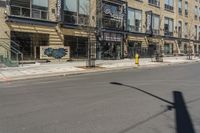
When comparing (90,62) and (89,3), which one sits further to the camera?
(89,3)

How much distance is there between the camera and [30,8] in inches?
1081

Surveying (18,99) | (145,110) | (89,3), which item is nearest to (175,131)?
(145,110)

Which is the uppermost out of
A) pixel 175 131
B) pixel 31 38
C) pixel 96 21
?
pixel 96 21

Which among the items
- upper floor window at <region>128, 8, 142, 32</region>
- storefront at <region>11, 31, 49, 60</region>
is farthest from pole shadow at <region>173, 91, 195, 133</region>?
upper floor window at <region>128, 8, 142, 32</region>

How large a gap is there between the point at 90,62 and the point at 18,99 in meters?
15.4

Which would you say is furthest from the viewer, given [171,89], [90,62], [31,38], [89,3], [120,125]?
[89,3]

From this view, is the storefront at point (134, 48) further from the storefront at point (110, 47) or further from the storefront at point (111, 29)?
the storefront at point (110, 47)

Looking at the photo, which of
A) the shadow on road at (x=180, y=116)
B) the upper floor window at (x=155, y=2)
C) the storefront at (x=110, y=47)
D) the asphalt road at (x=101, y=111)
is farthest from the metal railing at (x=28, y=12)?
the upper floor window at (x=155, y=2)

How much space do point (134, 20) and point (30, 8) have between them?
62.7ft

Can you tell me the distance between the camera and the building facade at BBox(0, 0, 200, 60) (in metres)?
26.4

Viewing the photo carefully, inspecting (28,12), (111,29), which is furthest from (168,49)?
(28,12)

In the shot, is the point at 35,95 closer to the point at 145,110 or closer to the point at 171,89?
the point at 145,110

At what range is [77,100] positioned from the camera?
1018 cm

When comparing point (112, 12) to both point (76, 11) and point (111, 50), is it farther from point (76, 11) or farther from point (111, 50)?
point (76, 11)
